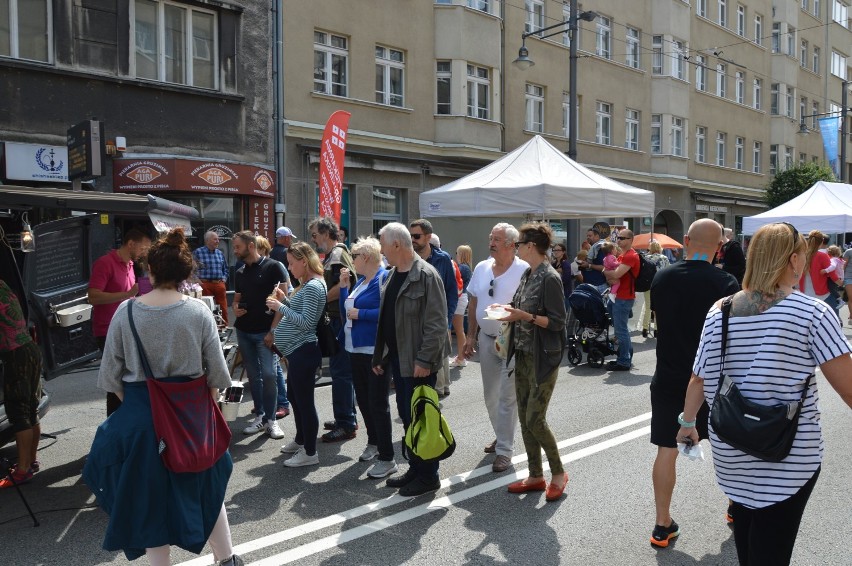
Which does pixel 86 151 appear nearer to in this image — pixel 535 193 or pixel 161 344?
pixel 535 193

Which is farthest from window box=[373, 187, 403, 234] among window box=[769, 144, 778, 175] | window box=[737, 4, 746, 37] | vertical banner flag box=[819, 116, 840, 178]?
window box=[769, 144, 778, 175]

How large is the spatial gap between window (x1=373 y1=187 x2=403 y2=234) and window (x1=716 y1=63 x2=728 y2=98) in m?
17.9

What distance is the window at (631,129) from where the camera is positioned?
26594mm

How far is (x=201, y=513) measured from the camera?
3.71 meters

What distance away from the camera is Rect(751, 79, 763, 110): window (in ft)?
110

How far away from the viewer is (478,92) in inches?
810

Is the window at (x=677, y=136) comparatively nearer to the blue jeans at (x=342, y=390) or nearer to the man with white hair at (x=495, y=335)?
the man with white hair at (x=495, y=335)

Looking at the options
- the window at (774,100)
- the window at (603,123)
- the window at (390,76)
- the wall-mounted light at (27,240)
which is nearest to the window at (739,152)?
the window at (774,100)

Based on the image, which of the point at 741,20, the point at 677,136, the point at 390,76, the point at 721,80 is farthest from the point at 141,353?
the point at 741,20

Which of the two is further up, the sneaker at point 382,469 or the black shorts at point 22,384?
the black shorts at point 22,384

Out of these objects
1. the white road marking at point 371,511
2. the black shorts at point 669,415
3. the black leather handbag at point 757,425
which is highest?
the black leather handbag at point 757,425

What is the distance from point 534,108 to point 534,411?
1873 cm

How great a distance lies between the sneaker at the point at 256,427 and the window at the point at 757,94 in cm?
3183

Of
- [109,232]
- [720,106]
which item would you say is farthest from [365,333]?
[720,106]
